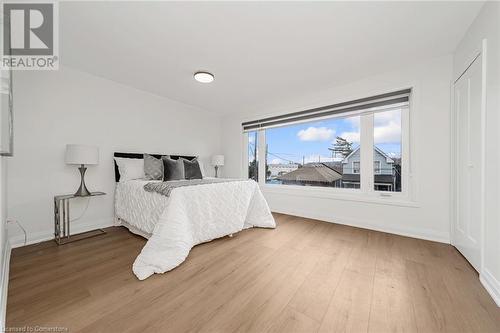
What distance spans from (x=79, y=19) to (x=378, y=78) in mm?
3561

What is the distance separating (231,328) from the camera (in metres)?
1.10

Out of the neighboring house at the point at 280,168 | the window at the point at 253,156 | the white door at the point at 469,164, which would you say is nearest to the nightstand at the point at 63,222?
the window at the point at 253,156

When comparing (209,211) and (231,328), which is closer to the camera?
(231,328)

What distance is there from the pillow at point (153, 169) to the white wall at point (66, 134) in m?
0.52

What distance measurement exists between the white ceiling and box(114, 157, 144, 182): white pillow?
4.09ft

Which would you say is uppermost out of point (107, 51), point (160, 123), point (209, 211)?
point (107, 51)

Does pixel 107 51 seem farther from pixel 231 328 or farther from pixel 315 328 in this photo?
pixel 315 328

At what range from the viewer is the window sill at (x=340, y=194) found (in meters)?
2.63

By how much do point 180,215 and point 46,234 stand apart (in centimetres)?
192

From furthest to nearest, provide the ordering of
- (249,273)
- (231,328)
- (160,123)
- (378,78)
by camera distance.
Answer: (160,123)
(378,78)
(249,273)
(231,328)

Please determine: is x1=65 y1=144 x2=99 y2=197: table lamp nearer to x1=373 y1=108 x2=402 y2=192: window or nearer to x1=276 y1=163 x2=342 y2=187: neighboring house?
x1=276 y1=163 x2=342 y2=187: neighboring house

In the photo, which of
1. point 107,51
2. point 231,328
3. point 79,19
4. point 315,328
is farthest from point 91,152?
point 315,328

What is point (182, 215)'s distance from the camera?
2.00 m

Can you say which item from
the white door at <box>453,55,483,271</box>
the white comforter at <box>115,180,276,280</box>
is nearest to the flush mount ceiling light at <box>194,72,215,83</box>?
the white comforter at <box>115,180,276,280</box>
